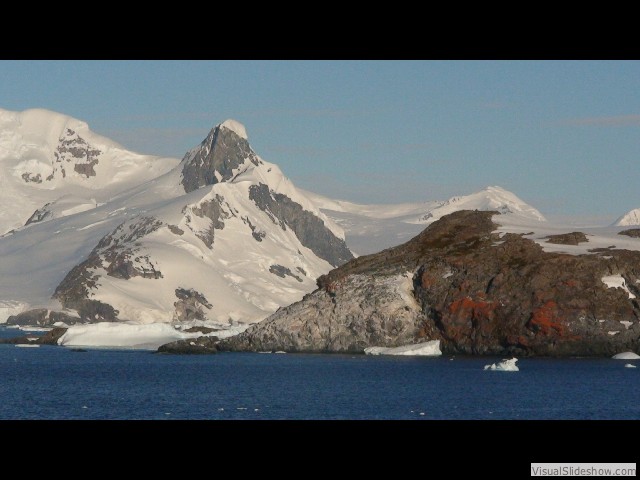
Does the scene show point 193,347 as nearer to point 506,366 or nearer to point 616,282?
point 616,282

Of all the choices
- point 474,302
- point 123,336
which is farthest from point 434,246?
point 123,336

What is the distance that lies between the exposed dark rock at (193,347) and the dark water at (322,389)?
1991 centimetres

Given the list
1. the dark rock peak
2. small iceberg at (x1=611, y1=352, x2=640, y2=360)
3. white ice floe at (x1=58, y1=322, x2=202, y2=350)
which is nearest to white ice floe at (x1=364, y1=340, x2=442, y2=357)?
the dark rock peak

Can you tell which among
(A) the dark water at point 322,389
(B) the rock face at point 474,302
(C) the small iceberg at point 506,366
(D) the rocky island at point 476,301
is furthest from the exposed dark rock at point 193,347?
(C) the small iceberg at point 506,366

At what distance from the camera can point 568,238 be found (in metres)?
143

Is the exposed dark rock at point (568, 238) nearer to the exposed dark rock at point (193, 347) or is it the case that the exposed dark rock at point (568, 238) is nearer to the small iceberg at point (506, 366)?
the small iceberg at point (506, 366)

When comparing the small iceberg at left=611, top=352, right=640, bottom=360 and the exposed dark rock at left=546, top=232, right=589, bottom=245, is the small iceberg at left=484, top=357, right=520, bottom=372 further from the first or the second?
the exposed dark rock at left=546, top=232, right=589, bottom=245

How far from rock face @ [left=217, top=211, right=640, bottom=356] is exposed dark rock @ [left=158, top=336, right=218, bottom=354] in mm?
9968

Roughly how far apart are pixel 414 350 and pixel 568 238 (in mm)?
20770

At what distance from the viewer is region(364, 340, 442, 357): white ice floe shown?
136 metres
